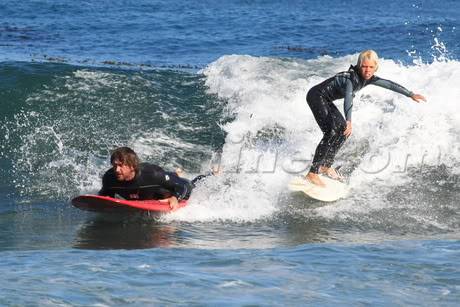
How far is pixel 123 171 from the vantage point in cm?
958

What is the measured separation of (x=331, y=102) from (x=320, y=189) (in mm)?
1058

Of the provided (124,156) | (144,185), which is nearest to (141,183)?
(144,185)

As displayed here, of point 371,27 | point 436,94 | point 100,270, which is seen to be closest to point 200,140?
point 436,94

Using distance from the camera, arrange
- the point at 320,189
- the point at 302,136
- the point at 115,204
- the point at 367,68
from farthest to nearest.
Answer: the point at 302,136, the point at 320,189, the point at 367,68, the point at 115,204

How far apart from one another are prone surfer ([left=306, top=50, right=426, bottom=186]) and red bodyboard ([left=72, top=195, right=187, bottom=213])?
2071mm

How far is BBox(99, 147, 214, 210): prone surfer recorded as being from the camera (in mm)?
9711

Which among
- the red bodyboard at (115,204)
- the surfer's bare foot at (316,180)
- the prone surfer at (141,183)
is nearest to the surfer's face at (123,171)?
the prone surfer at (141,183)

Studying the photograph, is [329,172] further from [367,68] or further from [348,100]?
[367,68]

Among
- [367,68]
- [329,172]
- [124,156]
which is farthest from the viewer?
[329,172]

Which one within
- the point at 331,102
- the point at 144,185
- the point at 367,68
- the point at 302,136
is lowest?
the point at 144,185

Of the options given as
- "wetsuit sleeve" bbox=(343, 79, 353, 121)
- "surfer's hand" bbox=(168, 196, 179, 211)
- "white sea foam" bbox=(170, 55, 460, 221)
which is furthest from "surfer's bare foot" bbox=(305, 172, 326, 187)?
"surfer's hand" bbox=(168, 196, 179, 211)

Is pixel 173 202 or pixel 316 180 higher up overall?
pixel 316 180

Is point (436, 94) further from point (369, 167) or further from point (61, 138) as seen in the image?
point (61, 138)

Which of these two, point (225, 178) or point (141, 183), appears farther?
point (225, 178)
